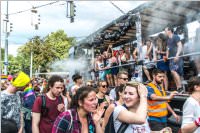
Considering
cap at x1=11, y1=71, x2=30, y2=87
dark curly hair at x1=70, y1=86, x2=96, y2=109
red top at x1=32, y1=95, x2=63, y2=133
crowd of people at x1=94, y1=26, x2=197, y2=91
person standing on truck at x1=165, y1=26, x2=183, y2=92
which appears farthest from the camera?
crowd of people at x1=94, y1=26, x2=197, y2=91

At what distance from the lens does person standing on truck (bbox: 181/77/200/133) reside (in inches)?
141

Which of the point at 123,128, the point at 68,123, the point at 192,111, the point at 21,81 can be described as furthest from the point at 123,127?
the point at 21,81

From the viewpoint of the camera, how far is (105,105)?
185 inches

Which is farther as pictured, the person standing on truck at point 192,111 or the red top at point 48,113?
the red top at point 48,113

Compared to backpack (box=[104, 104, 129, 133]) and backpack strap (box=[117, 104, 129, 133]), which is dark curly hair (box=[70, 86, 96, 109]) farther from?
backpack strap (box=[117, 104, 129, 133])

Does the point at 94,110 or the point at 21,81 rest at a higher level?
the point at 21,81

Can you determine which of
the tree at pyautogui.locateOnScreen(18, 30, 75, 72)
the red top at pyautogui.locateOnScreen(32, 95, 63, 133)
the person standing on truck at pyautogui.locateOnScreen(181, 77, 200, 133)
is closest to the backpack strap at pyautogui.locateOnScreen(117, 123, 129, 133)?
the person standing on truck at pyautogui.locateOnScreen(181, 77, 200, 133)

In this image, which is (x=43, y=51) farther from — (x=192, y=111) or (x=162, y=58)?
(x=192, y=111)

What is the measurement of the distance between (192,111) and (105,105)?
126cm

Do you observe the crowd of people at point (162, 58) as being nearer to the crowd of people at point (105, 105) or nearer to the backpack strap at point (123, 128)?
the crowd of people at point (105, 105)

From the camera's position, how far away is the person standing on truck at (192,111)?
3584 mm

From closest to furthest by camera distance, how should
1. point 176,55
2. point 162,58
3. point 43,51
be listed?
point 176,55, point 162,58, point 43,51

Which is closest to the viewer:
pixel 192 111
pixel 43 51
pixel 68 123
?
pixel 68 123

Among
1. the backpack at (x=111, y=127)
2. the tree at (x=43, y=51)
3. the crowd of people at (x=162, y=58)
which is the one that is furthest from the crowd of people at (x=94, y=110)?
the tree at (x=43, y=51)
